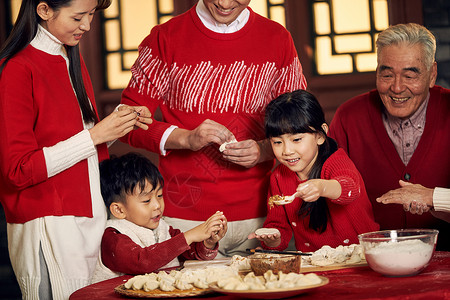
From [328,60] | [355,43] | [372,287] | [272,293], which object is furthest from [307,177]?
[355,43]

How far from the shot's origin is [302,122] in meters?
2.55

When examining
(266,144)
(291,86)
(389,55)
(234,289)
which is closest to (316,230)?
(266,144)

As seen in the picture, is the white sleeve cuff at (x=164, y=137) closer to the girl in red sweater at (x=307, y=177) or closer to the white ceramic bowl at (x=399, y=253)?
→ the girl in red sweater at (x=307, y=177)

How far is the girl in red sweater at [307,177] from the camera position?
2539 millimetres

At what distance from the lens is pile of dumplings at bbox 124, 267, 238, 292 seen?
179 cm

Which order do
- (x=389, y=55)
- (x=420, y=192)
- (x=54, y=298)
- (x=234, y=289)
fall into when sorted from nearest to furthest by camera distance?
1. (x=234, y=289)
2. (x=54, y=298)
3. (x=420, y=192)
4. (x=389, y=55)

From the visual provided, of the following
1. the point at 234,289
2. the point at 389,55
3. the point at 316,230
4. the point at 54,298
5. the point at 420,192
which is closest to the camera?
the point at 234,289

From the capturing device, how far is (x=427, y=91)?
2.91 meters

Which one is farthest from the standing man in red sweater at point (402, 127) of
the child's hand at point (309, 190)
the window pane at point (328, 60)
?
the window pane at point (328, 60)

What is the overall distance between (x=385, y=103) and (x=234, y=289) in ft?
Result: 5.06

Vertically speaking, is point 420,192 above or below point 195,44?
below

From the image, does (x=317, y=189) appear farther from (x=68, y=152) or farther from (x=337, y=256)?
(x=68, y=152)

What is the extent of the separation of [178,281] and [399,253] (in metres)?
0.62

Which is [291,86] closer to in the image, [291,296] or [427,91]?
[427,91]
